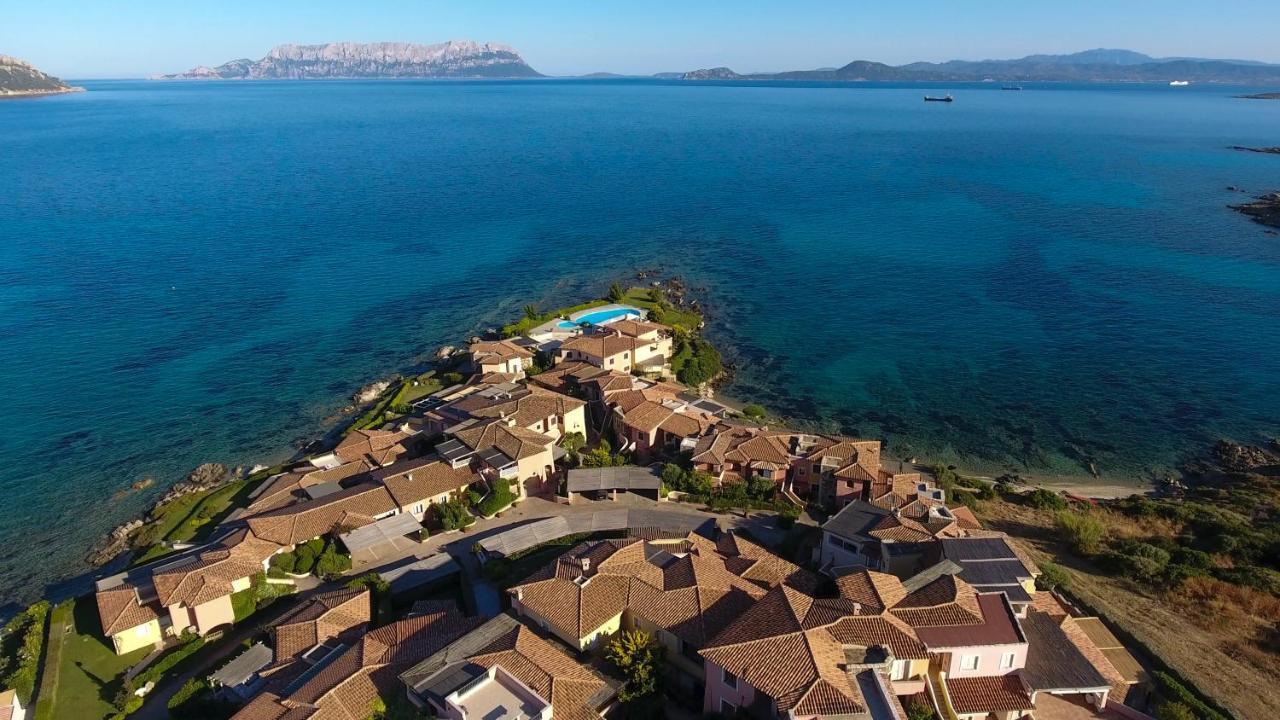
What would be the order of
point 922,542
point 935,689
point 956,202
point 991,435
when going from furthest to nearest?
point 956,202
point 991,435
point 922,542
point 935,689

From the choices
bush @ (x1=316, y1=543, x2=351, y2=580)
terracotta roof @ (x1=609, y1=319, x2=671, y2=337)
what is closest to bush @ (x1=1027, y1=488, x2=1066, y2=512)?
terracotta roof @ (x1=609, y1=319, x2=671, y2=337)

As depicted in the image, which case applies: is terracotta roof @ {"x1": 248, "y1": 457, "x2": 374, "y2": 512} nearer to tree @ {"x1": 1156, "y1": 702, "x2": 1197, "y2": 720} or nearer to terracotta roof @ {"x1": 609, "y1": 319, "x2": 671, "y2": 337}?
terracotta roof @ {"x1": 609, "y1": 319, "x2": 671, "y2": 337}

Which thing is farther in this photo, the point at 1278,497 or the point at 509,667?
the point at 1278,497

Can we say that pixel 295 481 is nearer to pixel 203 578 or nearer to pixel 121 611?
pixel 203 578

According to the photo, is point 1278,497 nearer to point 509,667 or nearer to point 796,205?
point 509,667

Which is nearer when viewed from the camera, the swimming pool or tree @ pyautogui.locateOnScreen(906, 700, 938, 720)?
tree @ pyautogui.locateOnScreen(906, 700, 938, 720)

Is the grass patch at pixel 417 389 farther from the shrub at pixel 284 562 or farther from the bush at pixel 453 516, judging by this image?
the shrub at pixel 284 562

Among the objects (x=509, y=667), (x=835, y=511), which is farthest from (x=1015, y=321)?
(x=509, y=667)

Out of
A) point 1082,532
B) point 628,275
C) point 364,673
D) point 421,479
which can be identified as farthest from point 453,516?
point 628,275
